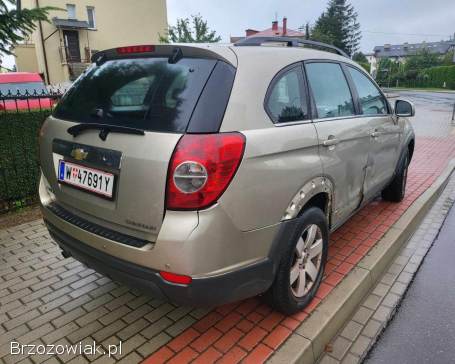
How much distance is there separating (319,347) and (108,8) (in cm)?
2673

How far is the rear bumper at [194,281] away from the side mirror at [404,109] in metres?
2.95

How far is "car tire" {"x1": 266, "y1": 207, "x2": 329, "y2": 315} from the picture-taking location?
7.74ft

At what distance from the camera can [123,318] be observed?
8.54ft

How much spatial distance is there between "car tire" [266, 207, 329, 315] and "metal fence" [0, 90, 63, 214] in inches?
146

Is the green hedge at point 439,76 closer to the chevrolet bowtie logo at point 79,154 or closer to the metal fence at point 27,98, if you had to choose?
the metal fence at point 27,98

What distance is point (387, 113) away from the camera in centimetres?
409

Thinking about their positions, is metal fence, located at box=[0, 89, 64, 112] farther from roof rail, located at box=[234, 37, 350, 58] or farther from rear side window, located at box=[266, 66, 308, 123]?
rear side window, located at box=[266, 66, 308, 123]

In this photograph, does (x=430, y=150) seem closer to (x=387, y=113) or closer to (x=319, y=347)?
(x=387, y=113)

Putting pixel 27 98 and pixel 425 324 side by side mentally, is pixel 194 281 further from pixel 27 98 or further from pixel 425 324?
pixel 27 98

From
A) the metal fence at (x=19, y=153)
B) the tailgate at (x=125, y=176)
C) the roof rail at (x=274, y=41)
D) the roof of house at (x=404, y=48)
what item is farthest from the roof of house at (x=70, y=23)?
the roof of house at (x=404, y=48)

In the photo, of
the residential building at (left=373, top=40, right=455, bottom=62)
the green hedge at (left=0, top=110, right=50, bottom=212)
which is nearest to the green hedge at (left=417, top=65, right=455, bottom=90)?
the residential building at (left=373, top=40, right=455, bottom=62)

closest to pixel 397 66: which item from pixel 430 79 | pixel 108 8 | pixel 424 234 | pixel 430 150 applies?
pixel 430 79

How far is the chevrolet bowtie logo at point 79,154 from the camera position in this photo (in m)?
2.19

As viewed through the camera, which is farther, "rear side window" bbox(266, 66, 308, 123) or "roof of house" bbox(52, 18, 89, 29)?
"roof of house" bbox(52, 18, 89, 29)
